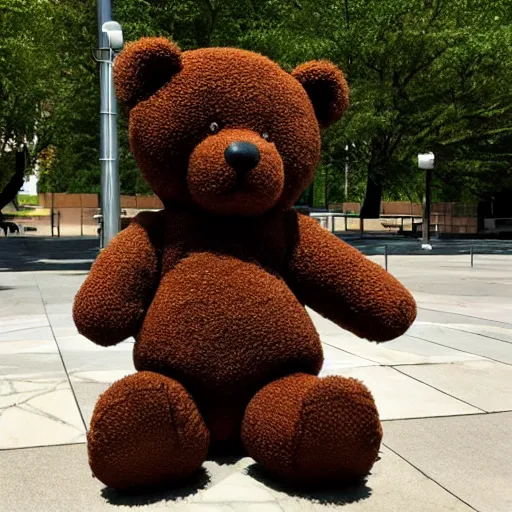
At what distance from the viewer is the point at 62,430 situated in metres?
3.83

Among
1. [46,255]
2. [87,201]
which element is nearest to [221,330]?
[46,255]

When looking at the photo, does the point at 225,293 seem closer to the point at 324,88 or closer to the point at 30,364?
the point at 324,88

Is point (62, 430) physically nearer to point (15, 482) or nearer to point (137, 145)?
point (15, 482)

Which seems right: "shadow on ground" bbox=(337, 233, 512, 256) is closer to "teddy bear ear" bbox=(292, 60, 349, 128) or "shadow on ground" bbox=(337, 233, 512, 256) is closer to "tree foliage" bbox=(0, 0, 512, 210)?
"tree foliage" bbox=(0, 0, 512, 210)

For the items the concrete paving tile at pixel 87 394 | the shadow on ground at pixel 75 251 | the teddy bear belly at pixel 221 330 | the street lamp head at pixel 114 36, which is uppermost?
the street lamp head at pixel 114 36

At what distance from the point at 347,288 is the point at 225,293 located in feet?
1.96

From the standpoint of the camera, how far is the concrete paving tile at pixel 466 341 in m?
5.89

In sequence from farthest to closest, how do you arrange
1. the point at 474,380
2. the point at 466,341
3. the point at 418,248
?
1. the point at 418,248
2. the point at 466,341
3. the point at 474,380

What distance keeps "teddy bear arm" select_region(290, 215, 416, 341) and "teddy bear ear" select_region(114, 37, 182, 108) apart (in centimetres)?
94

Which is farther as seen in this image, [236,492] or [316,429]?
[236,492]

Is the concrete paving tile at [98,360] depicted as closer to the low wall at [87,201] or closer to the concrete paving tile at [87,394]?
the concrete paving tile at [87,394]

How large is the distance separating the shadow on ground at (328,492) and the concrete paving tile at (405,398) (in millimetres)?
1065

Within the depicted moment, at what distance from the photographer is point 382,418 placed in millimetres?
4027

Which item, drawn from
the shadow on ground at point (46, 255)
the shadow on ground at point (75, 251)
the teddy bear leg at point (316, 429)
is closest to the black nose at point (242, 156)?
the teddy bear leg at point (316, 429)
